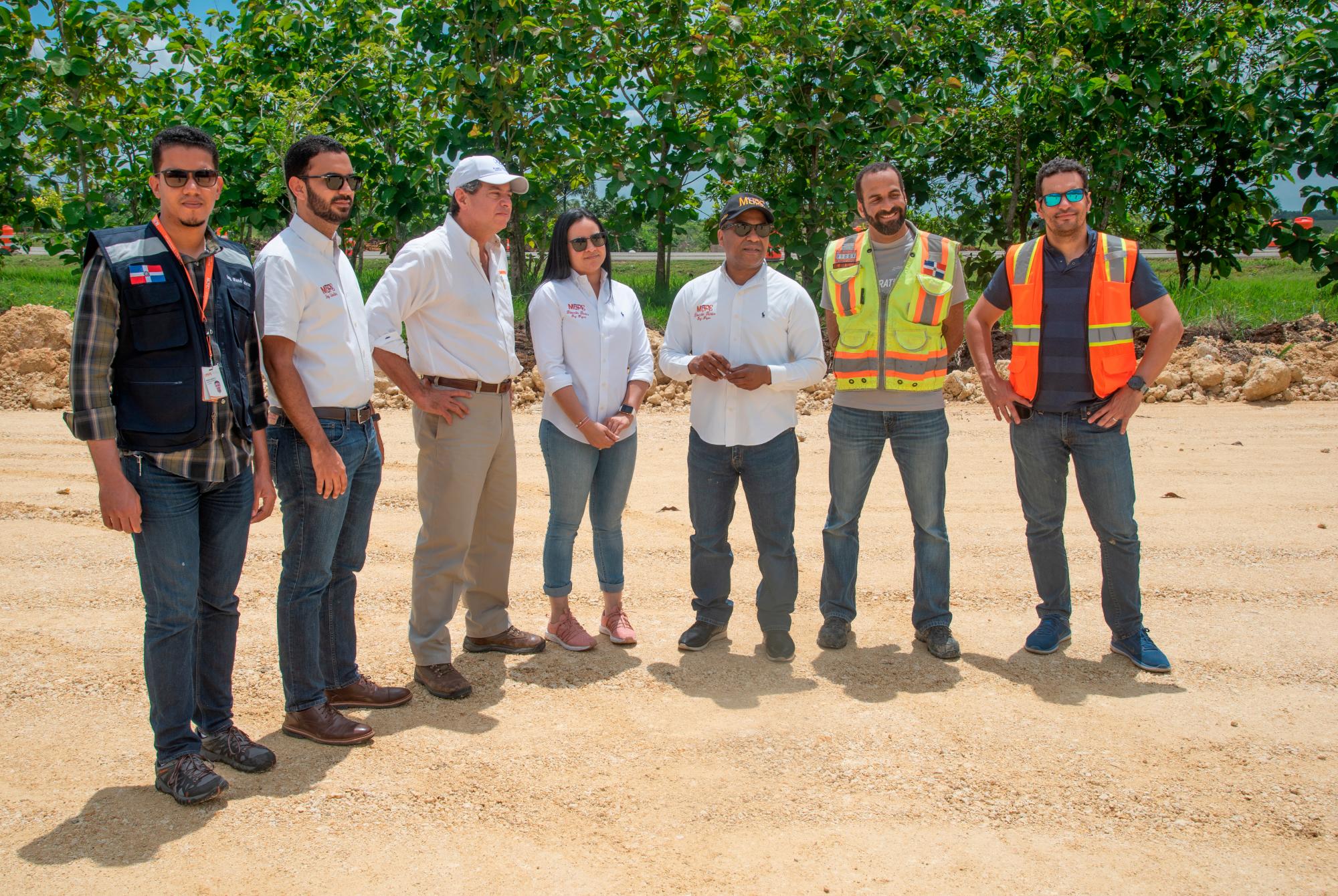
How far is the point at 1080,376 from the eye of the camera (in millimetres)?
4555

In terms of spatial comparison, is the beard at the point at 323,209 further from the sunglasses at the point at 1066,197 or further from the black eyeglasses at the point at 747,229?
the sunglasses at the point at 1066,197

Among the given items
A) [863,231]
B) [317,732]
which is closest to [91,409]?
[317,732]

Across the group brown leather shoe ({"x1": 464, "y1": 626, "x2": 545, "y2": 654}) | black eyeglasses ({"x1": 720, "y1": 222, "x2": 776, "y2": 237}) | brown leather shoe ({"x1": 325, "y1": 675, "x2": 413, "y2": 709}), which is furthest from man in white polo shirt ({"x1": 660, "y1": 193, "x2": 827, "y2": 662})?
brown leather shoe ({"x1": 325, "y1": 675, "x2": 413, "y2": 709})

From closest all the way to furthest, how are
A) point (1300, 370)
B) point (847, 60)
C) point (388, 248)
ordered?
point (1300, 370) → point (847, 60) → point (388, 248)

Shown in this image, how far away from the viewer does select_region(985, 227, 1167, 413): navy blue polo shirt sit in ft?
14.9

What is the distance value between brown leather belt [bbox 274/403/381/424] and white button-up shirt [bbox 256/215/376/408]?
0.02 meters

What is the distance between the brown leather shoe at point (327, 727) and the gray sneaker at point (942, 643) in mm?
2403

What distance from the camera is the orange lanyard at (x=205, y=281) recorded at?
3414 mm

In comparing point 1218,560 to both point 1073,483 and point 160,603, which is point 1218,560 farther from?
point 160,603

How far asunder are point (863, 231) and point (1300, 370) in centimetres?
732

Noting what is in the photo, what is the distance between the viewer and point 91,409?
3.20 metres

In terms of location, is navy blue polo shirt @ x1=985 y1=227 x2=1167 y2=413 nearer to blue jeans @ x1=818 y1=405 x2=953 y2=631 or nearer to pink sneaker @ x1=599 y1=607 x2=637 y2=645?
blue jeans @ x1=818 y1=405 x2=953 y2=631

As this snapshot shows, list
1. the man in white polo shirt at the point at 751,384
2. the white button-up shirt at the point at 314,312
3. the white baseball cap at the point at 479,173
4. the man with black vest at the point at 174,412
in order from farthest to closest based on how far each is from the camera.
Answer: the man in white polo shirt at the point at 751,384 → the white baseball cap at the point at 479,173 → the white button-up shirt at the point at 314,312 → the man with black vest at the point at 174,412

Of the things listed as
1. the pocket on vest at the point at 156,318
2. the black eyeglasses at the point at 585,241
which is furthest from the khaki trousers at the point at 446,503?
the pocket on vest at the point at 156,318
